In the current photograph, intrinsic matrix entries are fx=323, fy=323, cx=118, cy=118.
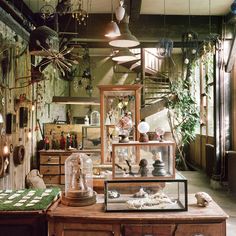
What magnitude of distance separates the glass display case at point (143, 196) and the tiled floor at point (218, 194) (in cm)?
202

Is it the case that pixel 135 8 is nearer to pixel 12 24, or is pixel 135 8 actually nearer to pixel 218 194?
pixel 12 24

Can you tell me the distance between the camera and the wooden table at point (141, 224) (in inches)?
117

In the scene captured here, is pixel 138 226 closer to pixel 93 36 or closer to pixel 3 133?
pixel 3 133

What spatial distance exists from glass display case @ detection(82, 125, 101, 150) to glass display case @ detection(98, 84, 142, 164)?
9.02 ft

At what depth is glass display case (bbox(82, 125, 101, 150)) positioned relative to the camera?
27.9 feet

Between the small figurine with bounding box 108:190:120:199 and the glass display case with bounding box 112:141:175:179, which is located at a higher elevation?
the glass display case with bounding box 112:141:175:179

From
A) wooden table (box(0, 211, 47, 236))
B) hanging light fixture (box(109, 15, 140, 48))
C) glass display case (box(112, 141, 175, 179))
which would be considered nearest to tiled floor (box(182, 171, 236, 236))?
glass display case (box(112, 141, 175, 179))

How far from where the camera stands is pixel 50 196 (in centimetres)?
355

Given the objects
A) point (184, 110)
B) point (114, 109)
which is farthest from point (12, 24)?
point (184, 110)

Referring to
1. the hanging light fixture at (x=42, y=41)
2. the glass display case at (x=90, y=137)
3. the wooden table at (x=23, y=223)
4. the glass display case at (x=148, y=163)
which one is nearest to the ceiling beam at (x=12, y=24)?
the hanging light fixture at (x=42, y=41)

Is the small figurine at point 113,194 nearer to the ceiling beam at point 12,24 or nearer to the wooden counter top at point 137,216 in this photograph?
the wooden counter top at point 137,216

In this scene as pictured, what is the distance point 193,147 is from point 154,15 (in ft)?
20.9

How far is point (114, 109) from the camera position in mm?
5809

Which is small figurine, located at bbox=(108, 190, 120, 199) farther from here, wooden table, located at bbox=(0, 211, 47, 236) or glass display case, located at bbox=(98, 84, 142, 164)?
glass display case, located at bbox=(98, 84, 142, 164)
